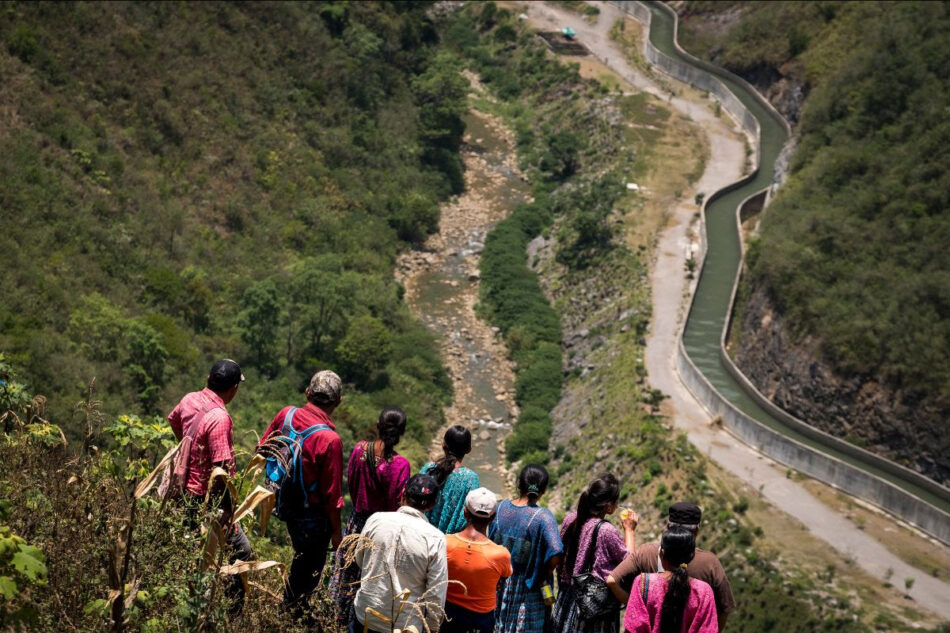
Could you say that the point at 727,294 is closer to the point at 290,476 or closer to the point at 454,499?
the point at 454,499

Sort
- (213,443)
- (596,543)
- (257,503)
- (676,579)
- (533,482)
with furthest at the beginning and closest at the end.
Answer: (533,482), (596,543), (213,443), (676,579), (257,503)

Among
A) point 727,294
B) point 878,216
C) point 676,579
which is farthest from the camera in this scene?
point 727,294

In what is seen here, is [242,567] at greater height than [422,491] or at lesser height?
lesser

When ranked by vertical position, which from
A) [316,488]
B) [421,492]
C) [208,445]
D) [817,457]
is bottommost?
[817,457]

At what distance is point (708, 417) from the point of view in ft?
117

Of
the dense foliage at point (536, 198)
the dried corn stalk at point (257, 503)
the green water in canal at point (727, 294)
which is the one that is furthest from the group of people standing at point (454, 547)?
the dense foliage at point (536, 198)

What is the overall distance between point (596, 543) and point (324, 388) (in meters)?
2.86

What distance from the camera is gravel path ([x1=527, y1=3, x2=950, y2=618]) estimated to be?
28172 mm

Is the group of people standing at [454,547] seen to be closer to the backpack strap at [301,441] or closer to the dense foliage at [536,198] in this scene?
the backpack strap at [301,441]

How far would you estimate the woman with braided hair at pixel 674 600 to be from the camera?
7730mm

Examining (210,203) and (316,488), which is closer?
(316,488)

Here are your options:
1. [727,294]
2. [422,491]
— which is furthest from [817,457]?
[422,491]

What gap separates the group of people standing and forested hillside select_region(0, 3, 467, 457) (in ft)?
59.8

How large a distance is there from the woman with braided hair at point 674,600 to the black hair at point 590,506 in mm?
1446
